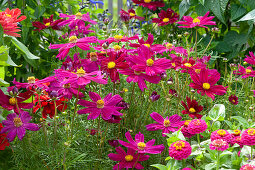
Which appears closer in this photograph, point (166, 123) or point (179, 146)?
point (179, 146)

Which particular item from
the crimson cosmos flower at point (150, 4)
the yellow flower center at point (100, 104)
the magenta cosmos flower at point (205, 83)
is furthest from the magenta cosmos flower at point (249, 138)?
the crimson cosmos flower at point (150, 4)

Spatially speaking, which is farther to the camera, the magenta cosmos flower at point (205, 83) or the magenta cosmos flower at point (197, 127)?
the magenta cosmos flower at point (205, 83)

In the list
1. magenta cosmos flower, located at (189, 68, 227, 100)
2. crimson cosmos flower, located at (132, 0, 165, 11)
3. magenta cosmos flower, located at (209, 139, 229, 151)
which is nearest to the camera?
magenta cosmos flower, located at (209, 139, 229, 151)

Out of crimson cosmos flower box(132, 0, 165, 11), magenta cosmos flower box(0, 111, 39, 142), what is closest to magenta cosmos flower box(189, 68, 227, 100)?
magenta cosmos flower box(0, 111, 39, 142)

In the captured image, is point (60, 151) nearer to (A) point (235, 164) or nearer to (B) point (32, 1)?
(A) point (235, 164)

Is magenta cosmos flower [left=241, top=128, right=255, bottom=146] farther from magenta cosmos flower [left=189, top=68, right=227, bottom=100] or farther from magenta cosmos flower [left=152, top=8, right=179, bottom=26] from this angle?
magenta cosmos flower [left=152, top=8, right=179, bottom=26]

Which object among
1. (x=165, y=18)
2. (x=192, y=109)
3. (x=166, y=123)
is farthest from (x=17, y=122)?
(x=165, y=18)

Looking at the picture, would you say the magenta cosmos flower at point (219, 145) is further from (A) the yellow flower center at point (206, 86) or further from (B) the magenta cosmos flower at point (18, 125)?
(B) the magenta cosmos flower at point (18, 125)

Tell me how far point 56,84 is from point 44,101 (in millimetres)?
120

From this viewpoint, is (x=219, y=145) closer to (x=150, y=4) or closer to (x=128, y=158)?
(x=128, y=158)

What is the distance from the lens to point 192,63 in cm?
102

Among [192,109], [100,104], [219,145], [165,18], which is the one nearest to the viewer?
[219,145]

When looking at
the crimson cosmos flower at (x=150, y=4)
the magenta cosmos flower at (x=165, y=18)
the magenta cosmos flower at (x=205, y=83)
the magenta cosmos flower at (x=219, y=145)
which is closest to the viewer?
the magenta cosmos flower at (x=219, y=145)

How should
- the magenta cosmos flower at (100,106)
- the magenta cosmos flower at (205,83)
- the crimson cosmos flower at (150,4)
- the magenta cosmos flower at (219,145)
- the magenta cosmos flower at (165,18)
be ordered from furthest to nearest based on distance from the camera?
the crimson cosmos flower at (150,4) → the magenta cosmos flower at (165,18) → the magenta cosmos flower at (205,83) → the magenta cosmos flower at (100,106) → the magenta cosmos flower at (219,145)
